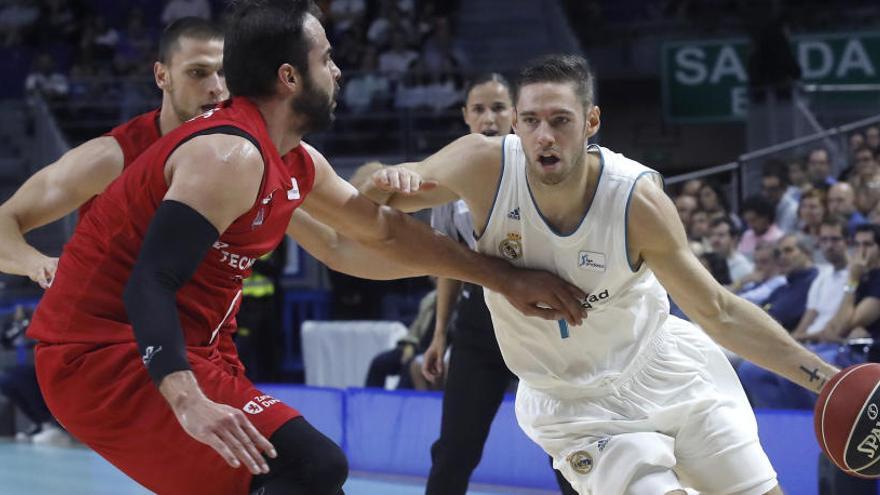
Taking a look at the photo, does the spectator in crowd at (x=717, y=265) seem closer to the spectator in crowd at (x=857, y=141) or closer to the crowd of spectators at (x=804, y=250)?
the crowd of spectators at (x=804, y=250)

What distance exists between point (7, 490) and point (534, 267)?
4992 millimetres

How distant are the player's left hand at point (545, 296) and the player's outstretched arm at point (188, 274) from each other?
3.67 ft

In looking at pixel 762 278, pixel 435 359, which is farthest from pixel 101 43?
pixel 435 359

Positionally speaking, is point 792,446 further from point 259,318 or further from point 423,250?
point 259,318

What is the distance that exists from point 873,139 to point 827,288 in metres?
3.18

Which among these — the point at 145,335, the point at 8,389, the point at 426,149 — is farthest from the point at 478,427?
the point at 426,149

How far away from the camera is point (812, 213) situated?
924 centimetres

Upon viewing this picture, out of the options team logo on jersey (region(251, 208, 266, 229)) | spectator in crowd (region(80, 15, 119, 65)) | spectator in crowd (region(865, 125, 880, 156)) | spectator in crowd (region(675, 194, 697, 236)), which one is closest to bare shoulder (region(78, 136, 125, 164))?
team logo on jersey (region(251, 208, 266, 229))

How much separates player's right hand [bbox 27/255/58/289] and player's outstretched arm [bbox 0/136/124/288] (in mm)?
62

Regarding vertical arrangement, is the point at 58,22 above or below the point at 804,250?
above

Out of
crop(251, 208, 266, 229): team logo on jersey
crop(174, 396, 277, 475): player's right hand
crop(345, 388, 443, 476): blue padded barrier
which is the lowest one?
crop(345, 388, 443, 476): blue padded barrier

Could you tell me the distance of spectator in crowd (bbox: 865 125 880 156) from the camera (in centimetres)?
1045

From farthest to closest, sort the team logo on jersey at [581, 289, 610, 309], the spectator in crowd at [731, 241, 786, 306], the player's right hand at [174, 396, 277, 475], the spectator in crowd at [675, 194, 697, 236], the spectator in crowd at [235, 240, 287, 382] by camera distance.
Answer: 1. the spectator in crowd at [675, 194, 697, 236]
2. the spectator in crowd at [235, 240, 287, 382]
3. the spectator in crowd at [731, 241, 786, 306]
4. the team logo on jersey at [581, 289, 610, 309]
5. the player's right hand at [174, 396, 277, 475]

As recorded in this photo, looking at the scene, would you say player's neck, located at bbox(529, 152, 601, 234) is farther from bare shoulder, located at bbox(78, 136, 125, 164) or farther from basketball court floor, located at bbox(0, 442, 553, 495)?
basketball court floor, located at bbox(0, 442, 553, 495)
